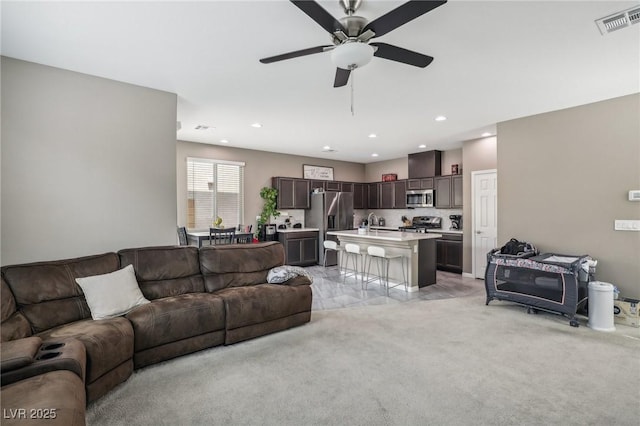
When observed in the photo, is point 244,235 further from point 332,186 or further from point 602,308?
point 602,308

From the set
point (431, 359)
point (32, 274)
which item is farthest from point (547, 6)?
point (32, 274)

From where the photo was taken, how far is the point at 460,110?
4.42 metres

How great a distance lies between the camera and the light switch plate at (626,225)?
379cm

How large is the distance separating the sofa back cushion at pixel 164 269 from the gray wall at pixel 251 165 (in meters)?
3.00

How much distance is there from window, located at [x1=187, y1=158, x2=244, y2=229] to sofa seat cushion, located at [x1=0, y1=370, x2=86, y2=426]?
4.92m

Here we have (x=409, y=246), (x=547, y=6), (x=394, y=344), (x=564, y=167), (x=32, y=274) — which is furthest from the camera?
(x=409, y=246)

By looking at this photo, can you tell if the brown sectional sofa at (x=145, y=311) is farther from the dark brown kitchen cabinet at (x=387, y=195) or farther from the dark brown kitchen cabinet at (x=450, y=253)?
the dark brown kitchen cabinet at (x=387, y=195)

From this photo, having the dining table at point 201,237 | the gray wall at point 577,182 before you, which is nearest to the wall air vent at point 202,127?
the dining table at point 201,237

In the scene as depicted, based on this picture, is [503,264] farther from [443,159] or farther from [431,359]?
[443,159]

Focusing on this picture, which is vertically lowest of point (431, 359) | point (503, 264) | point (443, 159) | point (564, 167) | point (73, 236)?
point (431, 359)

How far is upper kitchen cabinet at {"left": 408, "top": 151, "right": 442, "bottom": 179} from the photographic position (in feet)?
24.1

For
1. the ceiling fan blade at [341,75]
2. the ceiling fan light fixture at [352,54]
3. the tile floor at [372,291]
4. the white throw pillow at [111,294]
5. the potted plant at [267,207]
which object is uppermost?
the ceiling fan blade at [341,75]

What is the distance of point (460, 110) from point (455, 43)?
1932 mm

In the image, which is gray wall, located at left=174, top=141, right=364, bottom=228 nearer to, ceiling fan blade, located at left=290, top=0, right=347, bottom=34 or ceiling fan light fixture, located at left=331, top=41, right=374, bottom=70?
ceiling fan light fixture, located at left=331, top=41, right=374, bottom=70
